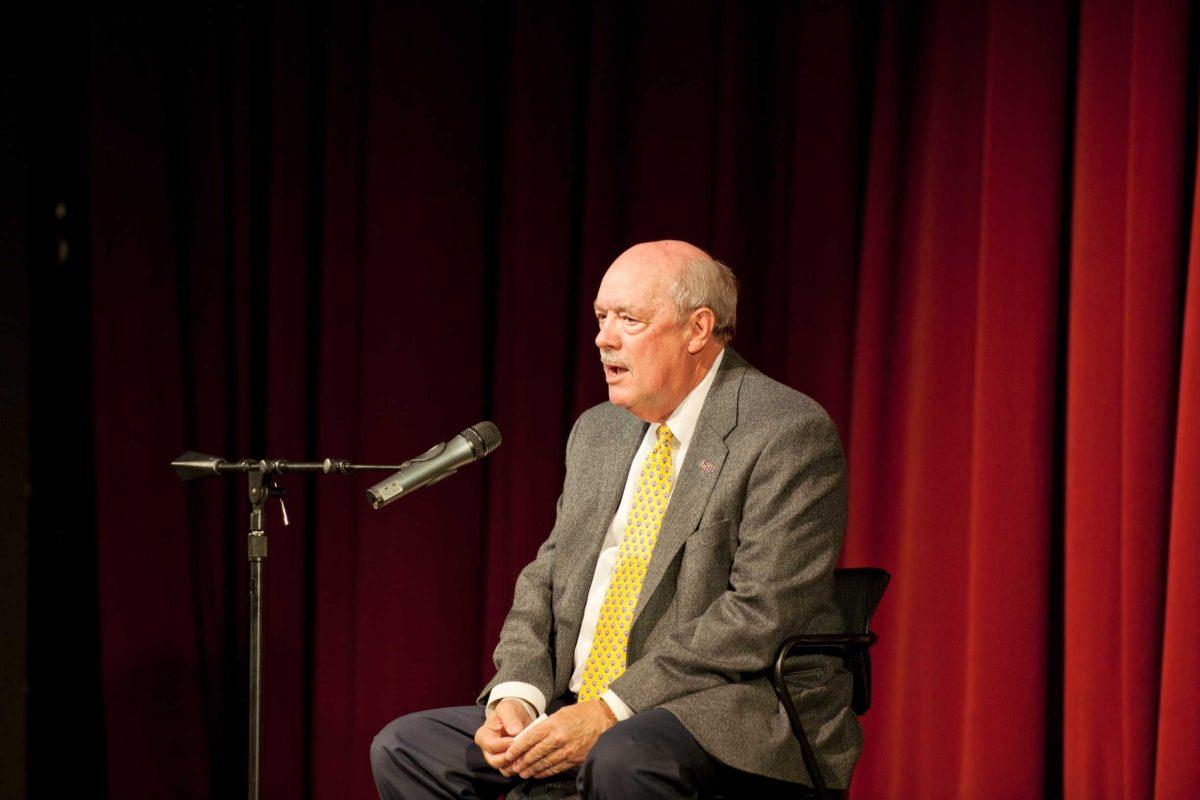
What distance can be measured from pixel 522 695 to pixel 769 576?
0.54 metres

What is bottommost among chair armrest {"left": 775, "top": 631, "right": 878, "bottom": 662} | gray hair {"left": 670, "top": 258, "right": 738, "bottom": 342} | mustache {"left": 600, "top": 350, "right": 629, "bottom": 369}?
chair armrest {"left": 775, "top": 631, "right": 878, "bottom": 662}

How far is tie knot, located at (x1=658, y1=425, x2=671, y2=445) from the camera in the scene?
2.65 meters

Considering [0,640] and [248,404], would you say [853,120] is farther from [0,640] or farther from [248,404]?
[0,640]

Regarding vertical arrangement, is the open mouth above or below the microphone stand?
above

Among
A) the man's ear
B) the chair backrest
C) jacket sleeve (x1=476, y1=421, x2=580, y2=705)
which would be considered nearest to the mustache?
the man's ear

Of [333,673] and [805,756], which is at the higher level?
[805,756]

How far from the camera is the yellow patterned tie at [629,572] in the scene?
2.52m

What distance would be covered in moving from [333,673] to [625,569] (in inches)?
66.0

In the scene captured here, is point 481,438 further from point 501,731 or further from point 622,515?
point 501,731

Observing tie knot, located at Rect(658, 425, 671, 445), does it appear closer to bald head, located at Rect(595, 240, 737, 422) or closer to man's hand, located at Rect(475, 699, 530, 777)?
bald head, located at Rect(595, 240, 737, 422)

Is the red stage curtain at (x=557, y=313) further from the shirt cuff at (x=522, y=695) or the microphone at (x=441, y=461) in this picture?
the microphone at (x=441, y=461)

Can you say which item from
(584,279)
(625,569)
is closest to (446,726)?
(625,569)

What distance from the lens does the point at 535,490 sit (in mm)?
3820

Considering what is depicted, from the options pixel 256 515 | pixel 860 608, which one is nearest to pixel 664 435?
pixel 860 608
